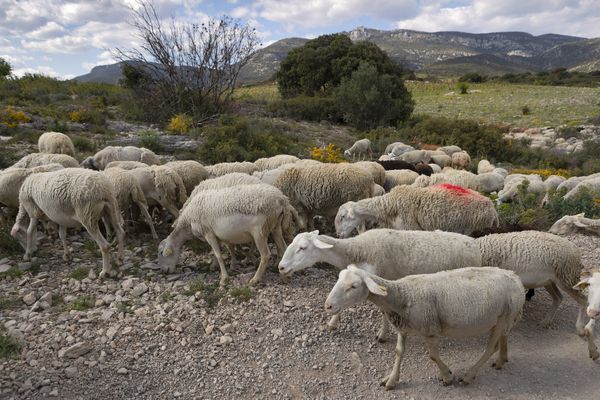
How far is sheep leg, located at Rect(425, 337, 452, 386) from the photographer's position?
4.52 m

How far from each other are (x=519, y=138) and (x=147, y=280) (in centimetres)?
2265

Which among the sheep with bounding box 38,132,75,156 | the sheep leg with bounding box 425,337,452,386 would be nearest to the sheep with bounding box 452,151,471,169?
the sheep leg with bounding box 425,337,452,386

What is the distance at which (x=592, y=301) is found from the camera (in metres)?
4.93

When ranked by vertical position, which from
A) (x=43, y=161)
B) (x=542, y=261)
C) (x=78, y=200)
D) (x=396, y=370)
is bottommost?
(x=396, y=370)

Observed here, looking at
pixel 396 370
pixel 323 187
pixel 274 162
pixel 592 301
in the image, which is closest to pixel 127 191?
pixel 323 187

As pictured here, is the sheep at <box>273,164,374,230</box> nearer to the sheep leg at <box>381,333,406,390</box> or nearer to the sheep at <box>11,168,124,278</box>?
the sheep at <box>11,168,124,278</box>

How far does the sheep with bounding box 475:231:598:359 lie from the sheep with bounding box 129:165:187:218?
18.2ft

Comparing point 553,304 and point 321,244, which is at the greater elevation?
point 321,244

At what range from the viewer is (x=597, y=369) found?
4984 mm

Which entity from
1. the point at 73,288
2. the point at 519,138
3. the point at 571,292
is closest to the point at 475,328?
the point at 571,292

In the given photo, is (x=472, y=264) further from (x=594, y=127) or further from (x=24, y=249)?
(x=594, y=127)

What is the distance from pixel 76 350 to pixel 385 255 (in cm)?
378

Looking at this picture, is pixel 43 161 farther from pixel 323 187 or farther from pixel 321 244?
pixel 321 244

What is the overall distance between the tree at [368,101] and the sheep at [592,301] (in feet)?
70.9
